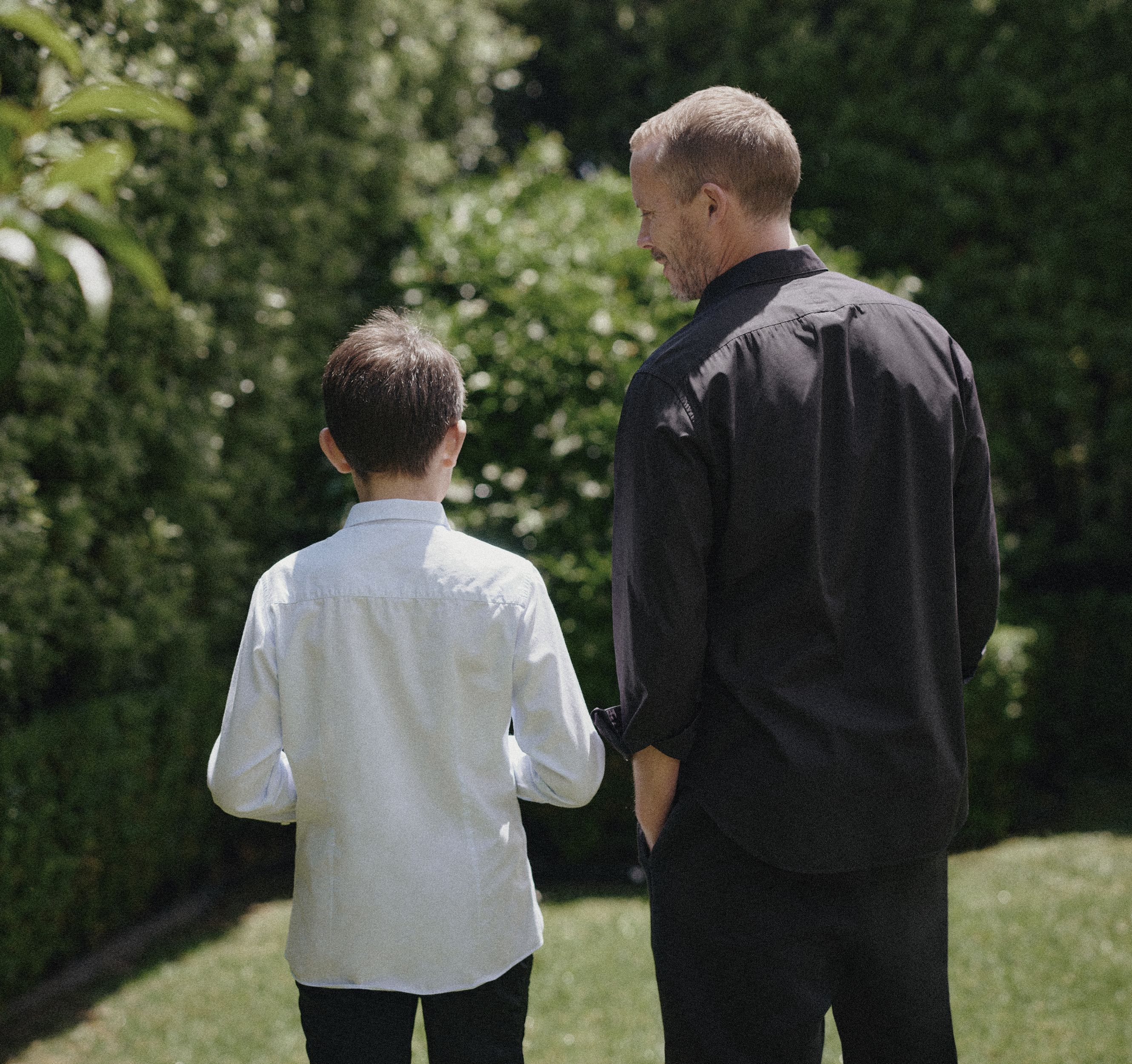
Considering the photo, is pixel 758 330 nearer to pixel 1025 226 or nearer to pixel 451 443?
pixel 451 443

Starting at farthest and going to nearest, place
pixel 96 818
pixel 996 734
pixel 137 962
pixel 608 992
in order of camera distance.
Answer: pixel 996 734, pixel 137 962, pixel 96 818, pixel 608 992

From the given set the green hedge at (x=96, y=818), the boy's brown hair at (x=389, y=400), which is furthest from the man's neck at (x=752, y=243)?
the green hedge at (x=96, y=818)

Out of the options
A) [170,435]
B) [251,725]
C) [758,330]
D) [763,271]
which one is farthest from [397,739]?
[170,435]

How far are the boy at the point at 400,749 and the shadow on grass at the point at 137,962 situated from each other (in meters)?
2.33

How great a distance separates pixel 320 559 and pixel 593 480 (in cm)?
311

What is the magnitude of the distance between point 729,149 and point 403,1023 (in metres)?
1.58

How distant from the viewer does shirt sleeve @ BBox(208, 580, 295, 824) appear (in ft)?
6.10

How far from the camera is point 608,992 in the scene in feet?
12.8

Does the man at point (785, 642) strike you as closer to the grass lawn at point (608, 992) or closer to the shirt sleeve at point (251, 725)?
the shirt sleeve at point (251, 725)

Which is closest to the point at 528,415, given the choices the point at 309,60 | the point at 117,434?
the point at 117,434

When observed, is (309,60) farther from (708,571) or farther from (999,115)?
(708,571)

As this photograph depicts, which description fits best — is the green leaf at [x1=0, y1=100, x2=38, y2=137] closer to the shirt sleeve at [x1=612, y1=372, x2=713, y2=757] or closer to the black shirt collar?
the shirt sleeve at [x1=612, y1=372, x2=713, y2=757]

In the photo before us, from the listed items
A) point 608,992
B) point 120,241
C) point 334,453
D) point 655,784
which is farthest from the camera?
point 608,992

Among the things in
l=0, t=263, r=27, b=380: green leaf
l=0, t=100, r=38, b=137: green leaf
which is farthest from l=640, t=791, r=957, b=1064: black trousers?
l=0, t=100, r=38, b=137: green leaf
